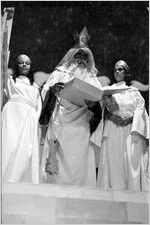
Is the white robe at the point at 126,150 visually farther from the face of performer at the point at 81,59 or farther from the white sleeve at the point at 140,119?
the face of performer at the point at 81,59

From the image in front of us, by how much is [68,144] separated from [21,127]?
0.60m

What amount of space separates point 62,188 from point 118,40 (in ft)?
7.79

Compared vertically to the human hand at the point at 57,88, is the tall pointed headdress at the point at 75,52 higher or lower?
higher

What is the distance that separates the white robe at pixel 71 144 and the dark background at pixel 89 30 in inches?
18.9

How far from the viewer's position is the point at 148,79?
27.3ft

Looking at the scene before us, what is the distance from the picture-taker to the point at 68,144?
26.4ft

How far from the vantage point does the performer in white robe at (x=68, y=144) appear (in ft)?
26.1

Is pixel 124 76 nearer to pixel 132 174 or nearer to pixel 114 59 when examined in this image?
pixel 114 59

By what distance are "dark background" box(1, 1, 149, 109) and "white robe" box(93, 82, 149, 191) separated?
1.39 feet

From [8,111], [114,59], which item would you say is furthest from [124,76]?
[8,111]

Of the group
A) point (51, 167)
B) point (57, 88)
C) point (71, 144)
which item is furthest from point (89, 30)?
point (51, 167)

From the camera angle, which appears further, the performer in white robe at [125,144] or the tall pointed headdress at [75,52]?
the tall pointed headdress at [75,52]

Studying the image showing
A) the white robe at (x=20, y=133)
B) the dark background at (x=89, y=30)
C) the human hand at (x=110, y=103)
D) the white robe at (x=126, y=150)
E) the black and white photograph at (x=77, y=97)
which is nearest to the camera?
the white robe at (x=20, y=133)

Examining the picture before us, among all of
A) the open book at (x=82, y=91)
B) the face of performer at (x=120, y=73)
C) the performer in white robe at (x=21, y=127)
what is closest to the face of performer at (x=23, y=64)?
the performer in white robe at (x=21, y=127)
